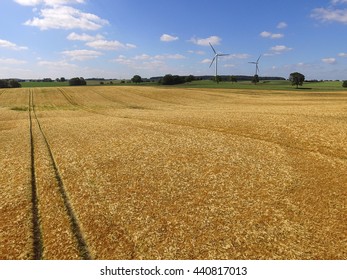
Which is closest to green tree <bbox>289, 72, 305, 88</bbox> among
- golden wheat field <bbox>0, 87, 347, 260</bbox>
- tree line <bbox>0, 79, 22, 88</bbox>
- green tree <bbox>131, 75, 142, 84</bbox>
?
green tree <bbox>131, 75, 142, 84</bbox>

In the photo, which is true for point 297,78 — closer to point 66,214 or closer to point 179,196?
point 179,196

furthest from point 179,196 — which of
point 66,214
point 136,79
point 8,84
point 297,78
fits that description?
point 136,79

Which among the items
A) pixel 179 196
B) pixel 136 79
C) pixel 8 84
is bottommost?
pixel 179 196

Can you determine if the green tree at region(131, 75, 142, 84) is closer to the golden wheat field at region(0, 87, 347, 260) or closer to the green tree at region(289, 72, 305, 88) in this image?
the green tree at region(289, 72, 305, 88)

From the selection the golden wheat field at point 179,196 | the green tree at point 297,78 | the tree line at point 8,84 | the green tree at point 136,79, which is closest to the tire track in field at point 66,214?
the golden wheat field at point 179,196

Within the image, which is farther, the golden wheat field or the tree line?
the tree line

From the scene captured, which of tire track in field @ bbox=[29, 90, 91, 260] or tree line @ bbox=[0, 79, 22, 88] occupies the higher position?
tree line @ bbox=[0, 79, 22, 88]

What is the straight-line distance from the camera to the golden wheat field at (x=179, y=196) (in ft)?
35.6

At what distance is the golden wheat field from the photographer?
10.8 metres

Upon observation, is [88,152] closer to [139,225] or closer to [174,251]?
[139,225]

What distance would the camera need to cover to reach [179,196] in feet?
49.9

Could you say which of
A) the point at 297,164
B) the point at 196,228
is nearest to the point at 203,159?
the point at 297,164

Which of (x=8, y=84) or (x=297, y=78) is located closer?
(x=297, y=78)
